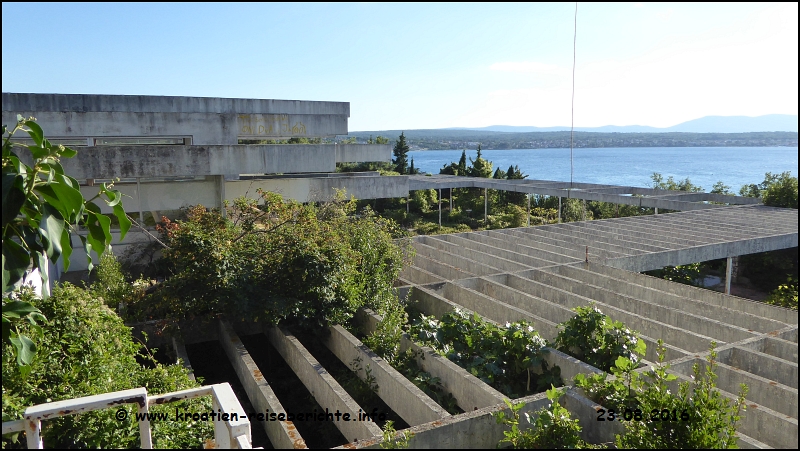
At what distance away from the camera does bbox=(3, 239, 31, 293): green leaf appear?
3119mm

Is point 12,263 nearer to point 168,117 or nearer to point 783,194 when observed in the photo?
point 168,117

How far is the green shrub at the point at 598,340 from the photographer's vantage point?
7.58m

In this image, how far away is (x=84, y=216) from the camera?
11.6ft

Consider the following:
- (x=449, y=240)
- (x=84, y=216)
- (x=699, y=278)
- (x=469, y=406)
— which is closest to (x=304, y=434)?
(x=469, y=406)

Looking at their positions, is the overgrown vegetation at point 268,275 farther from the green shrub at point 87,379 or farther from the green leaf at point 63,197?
the green leaf at point 63,197

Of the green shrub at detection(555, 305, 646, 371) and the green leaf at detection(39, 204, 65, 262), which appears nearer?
the green leaf at detection(39, 204, 65, 262)

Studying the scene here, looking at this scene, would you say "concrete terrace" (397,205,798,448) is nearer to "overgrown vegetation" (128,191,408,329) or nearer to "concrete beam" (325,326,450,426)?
"overgrown vegetation" (128,191,408,329)

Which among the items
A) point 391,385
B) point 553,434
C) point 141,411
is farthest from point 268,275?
point 141,411

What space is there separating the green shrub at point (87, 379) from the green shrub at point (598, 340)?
498 centimetres

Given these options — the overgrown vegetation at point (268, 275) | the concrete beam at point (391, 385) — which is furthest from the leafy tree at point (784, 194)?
the concrete beam at point (391, 385)

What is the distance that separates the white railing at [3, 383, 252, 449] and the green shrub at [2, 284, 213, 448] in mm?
1777

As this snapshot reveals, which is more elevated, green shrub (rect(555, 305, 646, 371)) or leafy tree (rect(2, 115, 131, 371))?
leafy tree (rect(2, 115, 131, 371))

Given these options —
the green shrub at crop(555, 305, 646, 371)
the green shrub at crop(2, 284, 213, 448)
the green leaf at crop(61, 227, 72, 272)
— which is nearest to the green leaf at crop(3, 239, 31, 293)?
the green leaf at crop(61, 227, 72, 272)

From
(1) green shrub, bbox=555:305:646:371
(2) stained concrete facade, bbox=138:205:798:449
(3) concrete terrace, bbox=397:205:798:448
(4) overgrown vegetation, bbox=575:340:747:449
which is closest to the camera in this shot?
(4) overgrown vegetation, bbox=575:340:747:449
